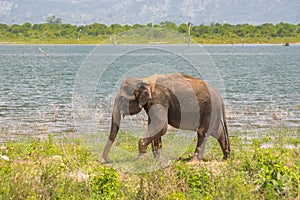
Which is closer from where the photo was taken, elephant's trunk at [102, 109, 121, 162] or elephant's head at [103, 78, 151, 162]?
elephant's head at [103, 78, 151, 162]

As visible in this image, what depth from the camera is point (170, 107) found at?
13.3 meters

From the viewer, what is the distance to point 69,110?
25.4 metres

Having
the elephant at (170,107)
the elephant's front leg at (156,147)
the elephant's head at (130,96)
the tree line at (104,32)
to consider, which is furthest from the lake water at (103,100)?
the tree line at (104,32)

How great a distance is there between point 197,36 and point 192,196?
135382 millimetres

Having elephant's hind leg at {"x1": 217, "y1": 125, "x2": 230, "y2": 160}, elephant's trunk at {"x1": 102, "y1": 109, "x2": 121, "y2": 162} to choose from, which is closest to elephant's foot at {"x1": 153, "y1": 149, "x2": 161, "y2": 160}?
elephant's trunk at {"x1": 102, "y1": 109, "x2": 121, "y2": 162}

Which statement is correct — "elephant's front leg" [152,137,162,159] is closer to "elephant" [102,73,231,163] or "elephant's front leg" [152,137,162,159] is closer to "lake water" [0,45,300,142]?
"elephant" [102,73,231,163]

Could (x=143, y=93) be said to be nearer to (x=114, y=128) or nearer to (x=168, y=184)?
(x=114, y=128)

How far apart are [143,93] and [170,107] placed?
1141 mm

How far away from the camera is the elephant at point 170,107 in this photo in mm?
12500

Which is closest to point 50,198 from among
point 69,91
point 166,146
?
point 166,146

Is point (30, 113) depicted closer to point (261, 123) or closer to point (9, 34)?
point (261, 123)

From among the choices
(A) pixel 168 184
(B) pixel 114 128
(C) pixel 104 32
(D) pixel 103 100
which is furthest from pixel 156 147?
(C) pixel 104 32

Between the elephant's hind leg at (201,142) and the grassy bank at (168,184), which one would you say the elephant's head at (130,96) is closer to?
the elephant's hind leg at (201,142)

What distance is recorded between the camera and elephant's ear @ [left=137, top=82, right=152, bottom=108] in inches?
488
